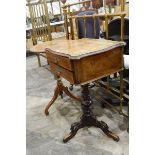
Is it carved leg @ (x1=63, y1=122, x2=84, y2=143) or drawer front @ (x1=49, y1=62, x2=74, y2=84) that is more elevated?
drawer front @ (x1=49, y1=62, x2=74, y2=84)

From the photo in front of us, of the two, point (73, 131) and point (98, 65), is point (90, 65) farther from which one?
point (73, 131)

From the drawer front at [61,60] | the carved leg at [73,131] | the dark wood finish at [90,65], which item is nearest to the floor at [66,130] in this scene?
the carved leg at [73,131]

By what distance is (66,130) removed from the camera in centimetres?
201

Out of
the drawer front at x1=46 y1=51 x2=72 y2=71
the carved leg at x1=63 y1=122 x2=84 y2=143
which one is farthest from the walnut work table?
the carved leg at x1=63 y1=122 x2=84 y2=143

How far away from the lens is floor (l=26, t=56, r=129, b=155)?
1.73 m

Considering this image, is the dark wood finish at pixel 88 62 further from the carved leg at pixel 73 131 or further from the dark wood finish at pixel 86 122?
the carved leg at pixel 73 131

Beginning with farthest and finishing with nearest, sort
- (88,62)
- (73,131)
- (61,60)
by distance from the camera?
1. (73,131)
2. (61,60)
3. (88,62)

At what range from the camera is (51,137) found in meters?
1.95

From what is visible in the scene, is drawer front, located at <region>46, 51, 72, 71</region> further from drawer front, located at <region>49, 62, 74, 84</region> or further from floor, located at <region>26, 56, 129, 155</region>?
floor, located at <region>26, 56, 129, 155</region>

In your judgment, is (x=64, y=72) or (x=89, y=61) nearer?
(x=89, y=61)

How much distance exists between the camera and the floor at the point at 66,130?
173 centimetres

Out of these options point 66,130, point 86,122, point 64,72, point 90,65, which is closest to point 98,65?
point 90,65
